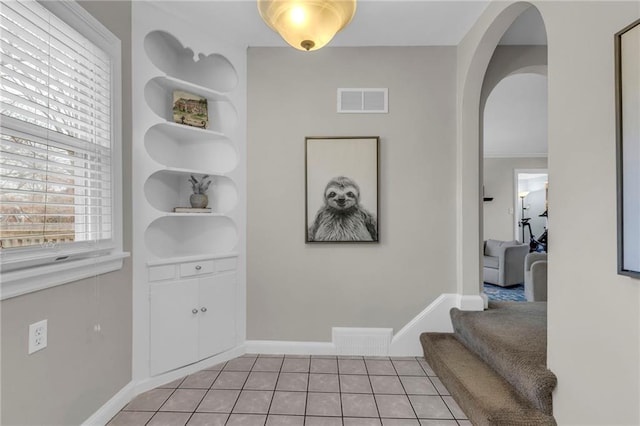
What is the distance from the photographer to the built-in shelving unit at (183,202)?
205 cm

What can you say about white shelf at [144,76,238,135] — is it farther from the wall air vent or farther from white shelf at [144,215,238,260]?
the wall air vent

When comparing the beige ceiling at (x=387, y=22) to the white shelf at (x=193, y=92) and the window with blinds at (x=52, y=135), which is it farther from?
the window with blinds at (x=52, y=135)

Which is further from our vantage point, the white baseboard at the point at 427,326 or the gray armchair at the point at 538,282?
the gray armchair at the point at 538,282

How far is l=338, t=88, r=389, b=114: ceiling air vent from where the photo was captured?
2545mm

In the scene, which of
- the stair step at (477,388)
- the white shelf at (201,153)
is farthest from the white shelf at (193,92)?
the stair step at (477,388)

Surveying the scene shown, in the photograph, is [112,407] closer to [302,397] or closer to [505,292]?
[302,397]

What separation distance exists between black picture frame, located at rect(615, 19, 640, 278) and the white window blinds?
2.39m

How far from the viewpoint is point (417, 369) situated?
2.32m

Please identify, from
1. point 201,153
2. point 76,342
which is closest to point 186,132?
point 201,153

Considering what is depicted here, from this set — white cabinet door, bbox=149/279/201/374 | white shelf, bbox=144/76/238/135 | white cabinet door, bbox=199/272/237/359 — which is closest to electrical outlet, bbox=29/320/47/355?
white cabinet door, bbox=149/279/201/374

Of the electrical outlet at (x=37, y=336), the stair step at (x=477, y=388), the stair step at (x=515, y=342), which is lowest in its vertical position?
the stair step at (x=477, y=388)

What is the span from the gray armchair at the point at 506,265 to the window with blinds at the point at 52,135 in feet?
A: 18.0

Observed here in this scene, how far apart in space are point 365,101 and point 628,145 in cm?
181

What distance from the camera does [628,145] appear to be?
1.03 meters
